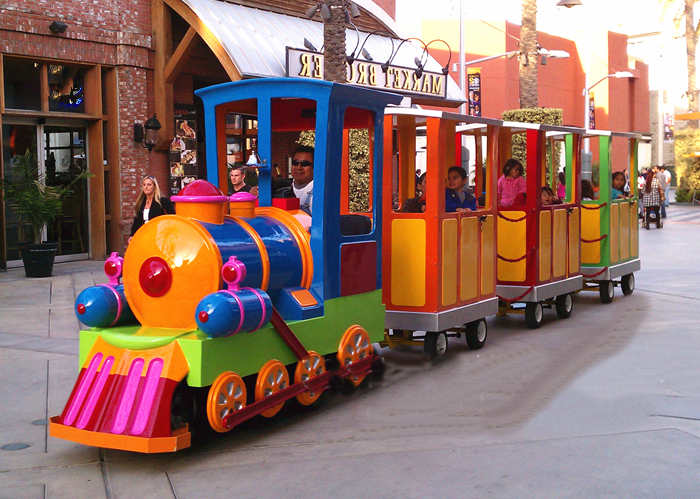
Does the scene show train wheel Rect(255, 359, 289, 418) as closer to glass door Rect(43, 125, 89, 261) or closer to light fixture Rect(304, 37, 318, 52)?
glass door Rect(43, 125, 89, 261)

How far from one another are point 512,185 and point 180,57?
311 inches

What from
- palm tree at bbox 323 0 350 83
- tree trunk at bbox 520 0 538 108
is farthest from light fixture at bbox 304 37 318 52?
tree trunk at bbox 520 0 538 108

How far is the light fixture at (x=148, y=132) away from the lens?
54.4ft

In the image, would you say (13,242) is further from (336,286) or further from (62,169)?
(336,286)

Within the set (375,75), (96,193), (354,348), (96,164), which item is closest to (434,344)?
(354,348)

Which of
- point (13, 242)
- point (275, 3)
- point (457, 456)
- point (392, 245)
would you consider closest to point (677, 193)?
point (275, 3)

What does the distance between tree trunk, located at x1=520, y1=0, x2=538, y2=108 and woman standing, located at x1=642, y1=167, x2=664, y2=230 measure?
18.7 ft

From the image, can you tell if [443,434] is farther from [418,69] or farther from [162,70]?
[418,69]

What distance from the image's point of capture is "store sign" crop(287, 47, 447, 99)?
17.0 m

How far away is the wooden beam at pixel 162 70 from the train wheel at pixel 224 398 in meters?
11.8

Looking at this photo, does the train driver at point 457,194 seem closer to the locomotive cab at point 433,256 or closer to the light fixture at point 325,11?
the locomotive cab at point 433,256

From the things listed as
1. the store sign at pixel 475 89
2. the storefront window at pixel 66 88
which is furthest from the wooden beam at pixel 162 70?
the store sign at pixel 475 89

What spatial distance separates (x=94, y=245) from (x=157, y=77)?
330cm

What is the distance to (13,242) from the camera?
15219mm
